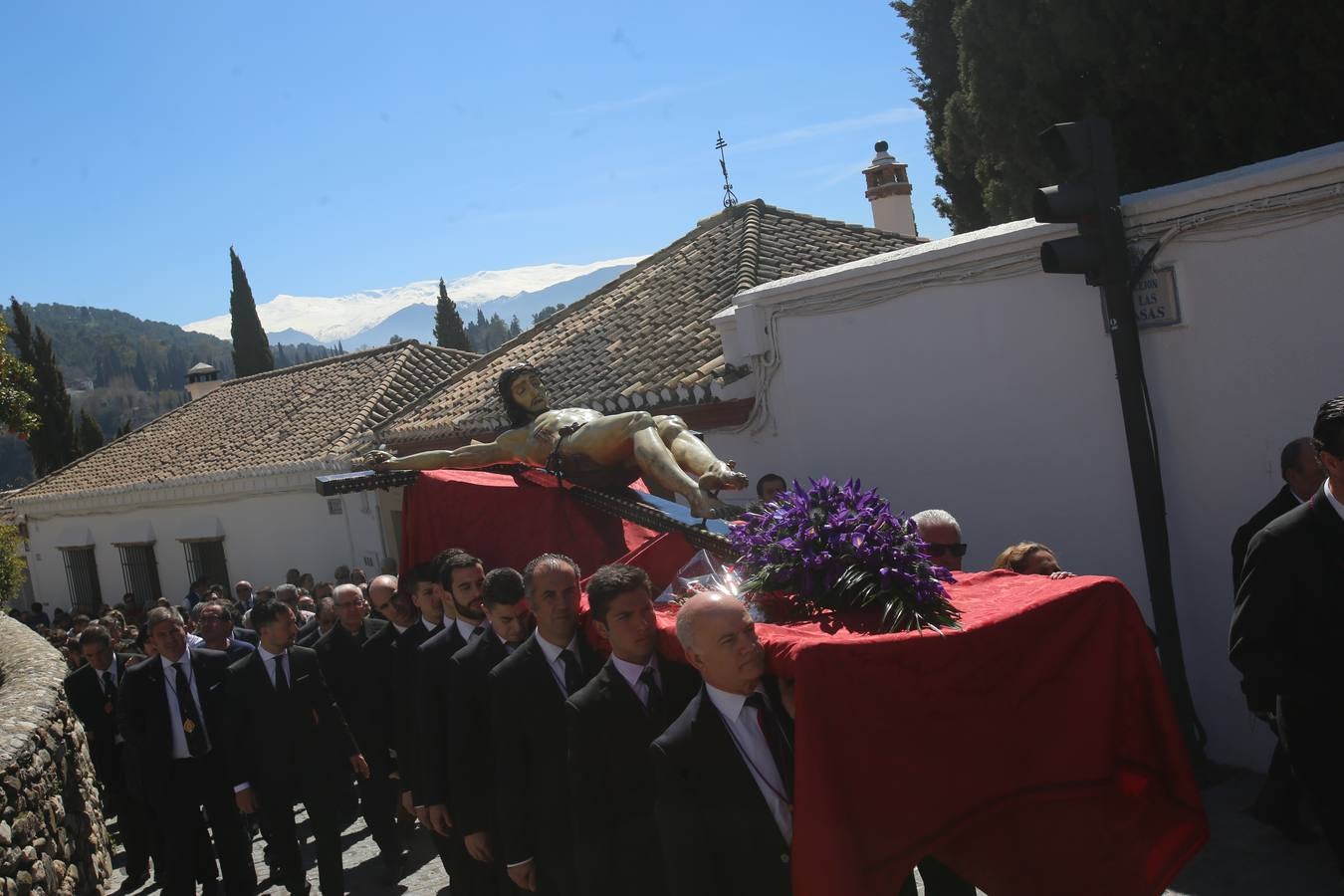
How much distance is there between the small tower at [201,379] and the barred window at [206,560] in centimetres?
1534

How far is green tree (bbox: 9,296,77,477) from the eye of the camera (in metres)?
39.2

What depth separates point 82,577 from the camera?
2588cm

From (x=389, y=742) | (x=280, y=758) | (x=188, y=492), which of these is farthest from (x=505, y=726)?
(x=188, y=492)

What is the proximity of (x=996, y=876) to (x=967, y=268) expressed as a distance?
200 inches

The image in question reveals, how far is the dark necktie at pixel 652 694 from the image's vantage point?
150 inches

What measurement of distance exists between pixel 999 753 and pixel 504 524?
321 cm

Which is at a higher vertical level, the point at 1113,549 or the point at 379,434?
the point at 379,434

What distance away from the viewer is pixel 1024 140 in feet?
39.2

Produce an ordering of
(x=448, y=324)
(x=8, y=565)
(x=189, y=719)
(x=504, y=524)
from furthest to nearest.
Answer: (x=448, y=324), (x=8, y=565), (x=189, y=719), (x=504, y=524)

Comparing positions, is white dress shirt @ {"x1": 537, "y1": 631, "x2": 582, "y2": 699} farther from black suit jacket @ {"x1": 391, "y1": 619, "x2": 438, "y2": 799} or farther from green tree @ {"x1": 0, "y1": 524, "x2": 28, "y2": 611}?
green tree @ {"x1": 0, "y1": 524, "x2": 28, "y2": 611}

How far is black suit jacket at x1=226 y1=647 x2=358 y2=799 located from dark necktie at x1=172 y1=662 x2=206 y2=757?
→ 373mm

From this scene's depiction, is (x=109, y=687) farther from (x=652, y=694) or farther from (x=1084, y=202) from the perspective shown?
(x=1084, y=202)

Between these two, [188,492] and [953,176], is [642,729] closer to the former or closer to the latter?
[953,176]

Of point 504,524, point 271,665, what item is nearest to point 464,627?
point 504,524
